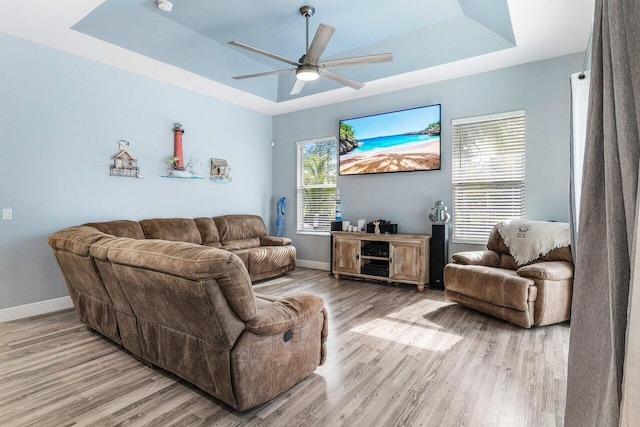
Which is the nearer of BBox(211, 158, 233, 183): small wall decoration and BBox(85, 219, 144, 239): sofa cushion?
BBox(85, 219, 144, 239): sofa cushion

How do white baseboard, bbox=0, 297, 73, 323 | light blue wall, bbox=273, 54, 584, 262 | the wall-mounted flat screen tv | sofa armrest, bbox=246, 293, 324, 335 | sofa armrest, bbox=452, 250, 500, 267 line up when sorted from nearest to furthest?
sofa armrest, bbox=246, 293, 324, 335, white baseboard, bbox=0, 297, 73, 323, sofa armrest, bbox=452, 250, 500, 267, light blue wall, bbox=273, 54, 584, 262, the wall-mounted flat screen tv

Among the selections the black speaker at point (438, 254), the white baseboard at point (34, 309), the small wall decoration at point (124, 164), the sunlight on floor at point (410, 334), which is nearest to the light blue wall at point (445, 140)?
the black speaker at point (438, 254)

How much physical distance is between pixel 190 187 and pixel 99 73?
193 centimetres

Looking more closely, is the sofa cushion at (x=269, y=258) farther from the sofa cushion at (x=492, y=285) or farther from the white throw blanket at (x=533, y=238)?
the white throw blanket at (x=533, y=238)

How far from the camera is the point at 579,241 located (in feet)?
3.43

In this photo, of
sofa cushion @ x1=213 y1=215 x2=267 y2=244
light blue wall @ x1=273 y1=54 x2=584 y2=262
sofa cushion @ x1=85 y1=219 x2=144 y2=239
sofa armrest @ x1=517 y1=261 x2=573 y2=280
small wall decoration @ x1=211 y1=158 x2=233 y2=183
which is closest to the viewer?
sofa armrest @ x1=517 y1=261 x2=573 y2=280

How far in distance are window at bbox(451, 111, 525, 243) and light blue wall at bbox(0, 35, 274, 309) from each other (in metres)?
3.92

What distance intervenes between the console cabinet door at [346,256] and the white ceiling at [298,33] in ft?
7.80

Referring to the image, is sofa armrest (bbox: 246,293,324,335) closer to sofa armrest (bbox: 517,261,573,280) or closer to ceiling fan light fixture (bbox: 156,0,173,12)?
sofa armrest (bbox: 517,261,573,280)

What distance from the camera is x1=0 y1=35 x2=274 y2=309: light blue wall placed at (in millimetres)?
3762

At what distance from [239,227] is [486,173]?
3.91 meters

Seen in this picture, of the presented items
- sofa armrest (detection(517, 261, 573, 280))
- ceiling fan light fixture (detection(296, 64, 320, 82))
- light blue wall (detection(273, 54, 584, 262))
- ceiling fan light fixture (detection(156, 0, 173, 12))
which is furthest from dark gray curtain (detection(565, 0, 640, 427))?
ceiling fan light fixture (detection(156, 0, 173, 12))

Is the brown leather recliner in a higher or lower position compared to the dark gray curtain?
lower

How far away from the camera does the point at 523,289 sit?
3238 mm
